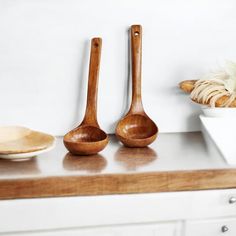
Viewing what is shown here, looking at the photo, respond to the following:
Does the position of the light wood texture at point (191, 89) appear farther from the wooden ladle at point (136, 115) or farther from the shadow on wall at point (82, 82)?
the shadow on wall at point (82, 82)

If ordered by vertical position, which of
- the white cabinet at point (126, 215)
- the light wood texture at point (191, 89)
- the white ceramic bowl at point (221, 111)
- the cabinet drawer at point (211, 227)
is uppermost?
the light wood texture at point (191, 89)

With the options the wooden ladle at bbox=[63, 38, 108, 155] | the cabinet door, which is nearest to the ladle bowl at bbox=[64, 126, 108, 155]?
the wooden ladle at bbox=[63, 38, 108, 155]

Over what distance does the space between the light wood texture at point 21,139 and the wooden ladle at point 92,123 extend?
0.06 metres

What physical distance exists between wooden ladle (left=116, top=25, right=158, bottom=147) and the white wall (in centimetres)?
4

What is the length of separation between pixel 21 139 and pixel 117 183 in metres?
0.32

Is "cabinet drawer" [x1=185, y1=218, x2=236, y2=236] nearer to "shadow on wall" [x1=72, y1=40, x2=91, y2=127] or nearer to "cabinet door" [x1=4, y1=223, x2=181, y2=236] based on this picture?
"cabinet door" [x1=4, y1=223, x2=181, y2=236]

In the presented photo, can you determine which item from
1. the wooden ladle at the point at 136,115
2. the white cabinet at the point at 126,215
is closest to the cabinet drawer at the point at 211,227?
the white cabinet at the point at 126,215

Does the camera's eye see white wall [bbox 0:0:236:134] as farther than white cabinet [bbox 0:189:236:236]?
Yes

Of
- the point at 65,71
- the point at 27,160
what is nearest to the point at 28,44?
the point at 65,71

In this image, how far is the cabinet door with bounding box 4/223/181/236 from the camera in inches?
47.9

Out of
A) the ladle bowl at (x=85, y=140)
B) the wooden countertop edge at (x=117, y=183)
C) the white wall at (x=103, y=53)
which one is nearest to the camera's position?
the wooden countertop edge at (x=117, y=183)

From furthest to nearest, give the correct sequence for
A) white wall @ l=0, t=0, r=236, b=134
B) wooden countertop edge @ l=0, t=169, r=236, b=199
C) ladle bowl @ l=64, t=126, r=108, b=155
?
white wall @ l=0, t=0, r=236, b=134, ladle bowl @ l=64, t=126, r=108, b=155, wooden countertop edge @ l=0, t=169, r=236, b=199

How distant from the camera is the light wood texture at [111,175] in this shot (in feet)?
3.86

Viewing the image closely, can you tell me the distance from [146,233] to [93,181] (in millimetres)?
185
